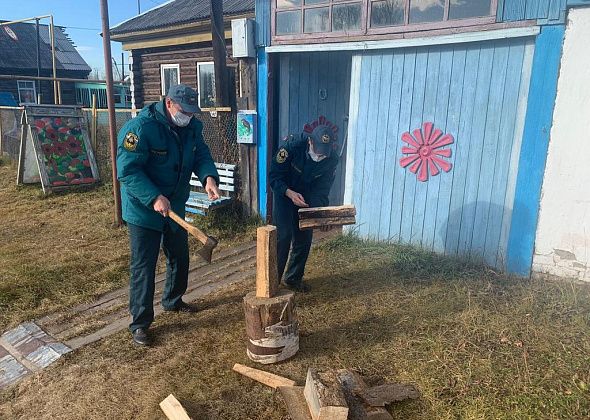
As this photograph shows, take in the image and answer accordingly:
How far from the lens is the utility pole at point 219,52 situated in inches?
262

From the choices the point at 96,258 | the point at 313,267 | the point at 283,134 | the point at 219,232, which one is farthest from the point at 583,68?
the point at 96,258

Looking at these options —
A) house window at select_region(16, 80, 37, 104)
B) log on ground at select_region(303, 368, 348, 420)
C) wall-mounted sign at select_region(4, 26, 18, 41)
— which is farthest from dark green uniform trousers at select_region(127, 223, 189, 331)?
wall-mounted sign at select_region(4, 26, 18, 41)

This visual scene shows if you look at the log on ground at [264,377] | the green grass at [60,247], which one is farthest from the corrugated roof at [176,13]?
the log on ground at [264,377]

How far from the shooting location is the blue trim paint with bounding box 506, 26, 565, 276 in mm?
4109

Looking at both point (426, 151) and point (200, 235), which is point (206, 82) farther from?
point (200, 235)

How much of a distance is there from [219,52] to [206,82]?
4.15 m

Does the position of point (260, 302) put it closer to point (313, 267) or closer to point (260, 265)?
point (260, 265)

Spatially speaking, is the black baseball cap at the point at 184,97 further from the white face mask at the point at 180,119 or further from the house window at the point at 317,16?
the house window at the point at 317,16

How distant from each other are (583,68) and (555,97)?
1.01 feet

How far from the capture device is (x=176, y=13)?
11.1m

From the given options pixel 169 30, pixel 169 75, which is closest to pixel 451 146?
pixel 169 30

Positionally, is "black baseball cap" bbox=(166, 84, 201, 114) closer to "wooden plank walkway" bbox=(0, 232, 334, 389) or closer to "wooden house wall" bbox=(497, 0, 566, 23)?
"wooden plank walkway" bbox=(0, 232, 334, 389)

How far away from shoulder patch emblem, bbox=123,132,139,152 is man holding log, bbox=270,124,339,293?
1267mm

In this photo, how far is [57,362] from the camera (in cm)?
331
